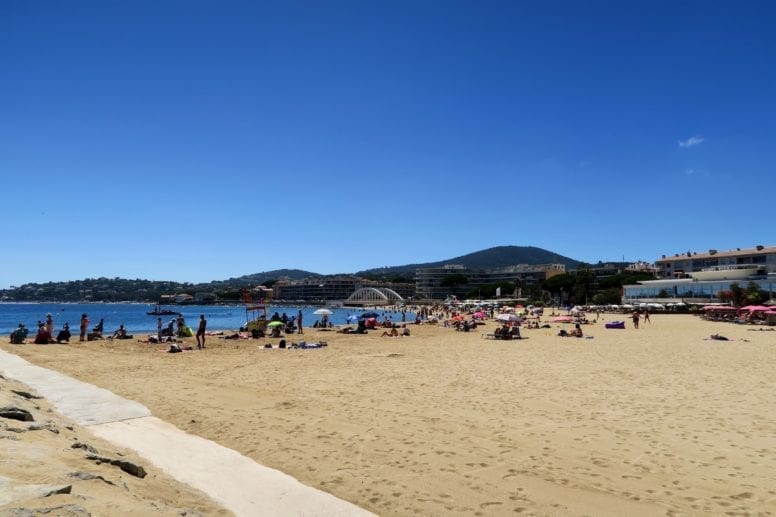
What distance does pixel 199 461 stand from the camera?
260 inches

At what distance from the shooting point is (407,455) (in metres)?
7.07

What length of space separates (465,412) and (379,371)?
621cm

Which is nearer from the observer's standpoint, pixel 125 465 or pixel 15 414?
pixel 125 465

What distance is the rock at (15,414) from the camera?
611cm

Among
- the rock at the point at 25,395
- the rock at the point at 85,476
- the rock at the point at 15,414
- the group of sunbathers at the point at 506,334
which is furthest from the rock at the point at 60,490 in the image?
the group of sunbathers at the point at 506,334

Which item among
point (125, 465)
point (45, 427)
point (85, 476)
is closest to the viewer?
point (85, 476)

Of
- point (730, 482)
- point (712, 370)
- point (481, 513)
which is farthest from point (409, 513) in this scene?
point (712, 370)

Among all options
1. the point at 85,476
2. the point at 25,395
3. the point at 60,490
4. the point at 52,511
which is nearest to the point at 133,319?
the point at 25,395

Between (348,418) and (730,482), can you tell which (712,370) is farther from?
(348,418)

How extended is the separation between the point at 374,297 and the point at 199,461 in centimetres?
16976

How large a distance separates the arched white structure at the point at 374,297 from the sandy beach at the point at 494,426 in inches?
6019

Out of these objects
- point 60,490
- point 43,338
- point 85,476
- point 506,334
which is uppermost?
point 60,490

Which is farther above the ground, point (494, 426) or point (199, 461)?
point (199, 461)

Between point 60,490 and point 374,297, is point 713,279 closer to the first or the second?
point 60,490
